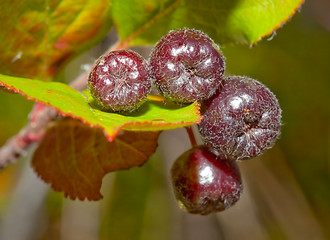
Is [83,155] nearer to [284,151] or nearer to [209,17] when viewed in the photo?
[209,17]

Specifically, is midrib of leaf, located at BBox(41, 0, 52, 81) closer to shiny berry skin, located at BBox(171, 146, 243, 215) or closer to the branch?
the branch

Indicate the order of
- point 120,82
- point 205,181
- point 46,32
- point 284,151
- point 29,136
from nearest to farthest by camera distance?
point 120,82 < point 205,181 < point 46,32 < point 29,136 < point 284,151

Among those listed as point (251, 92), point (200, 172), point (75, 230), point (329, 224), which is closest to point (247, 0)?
point (251, 92)

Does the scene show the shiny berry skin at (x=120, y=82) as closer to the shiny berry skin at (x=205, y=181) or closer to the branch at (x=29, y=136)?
the shiny berry skin at (x=205, y=181)

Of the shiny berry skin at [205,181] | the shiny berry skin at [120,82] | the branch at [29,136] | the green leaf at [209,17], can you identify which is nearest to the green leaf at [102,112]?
the shiny berry skin at [120,82]

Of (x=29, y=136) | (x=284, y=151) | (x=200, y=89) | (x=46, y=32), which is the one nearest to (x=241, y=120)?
(x=200, y=89)
